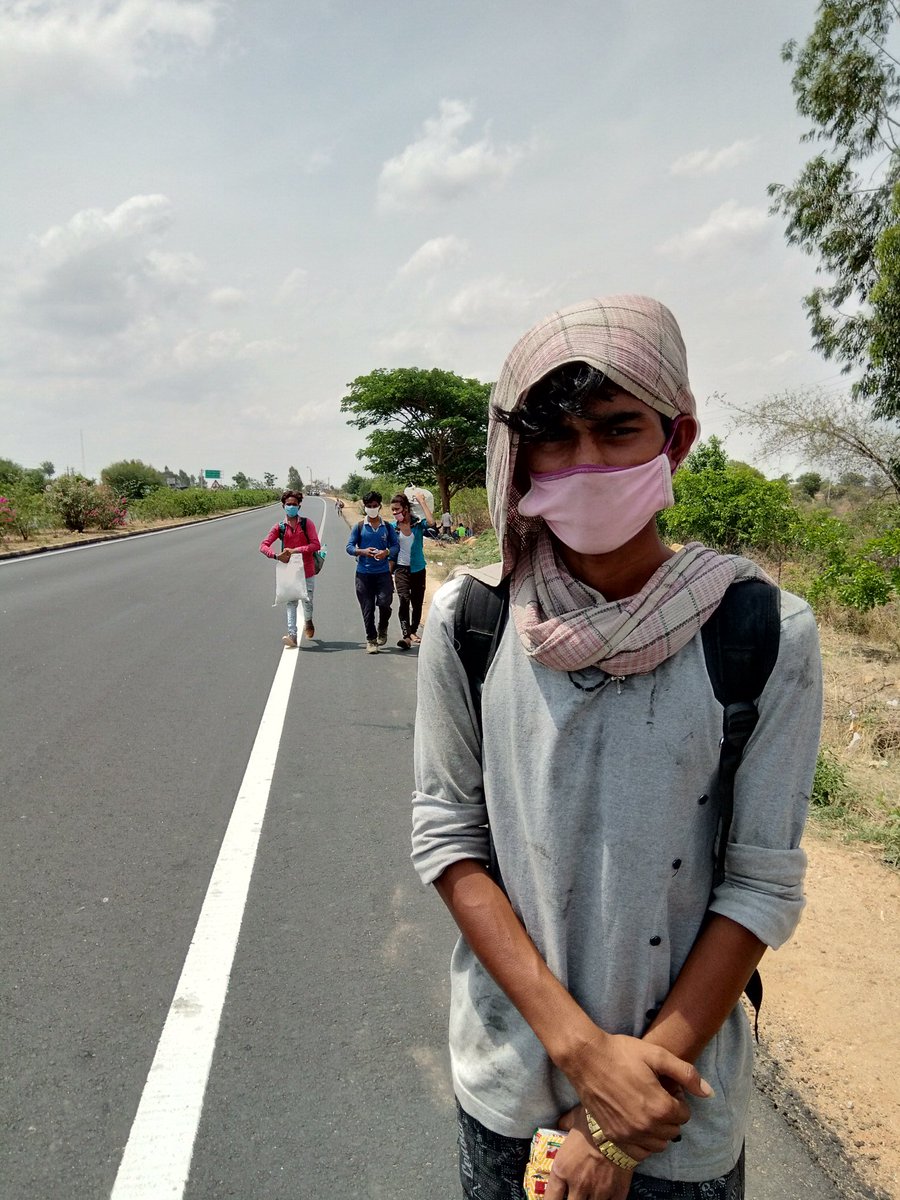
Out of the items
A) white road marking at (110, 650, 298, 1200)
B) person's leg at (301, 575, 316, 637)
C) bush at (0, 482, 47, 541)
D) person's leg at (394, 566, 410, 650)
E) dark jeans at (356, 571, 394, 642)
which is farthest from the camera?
bush at (0, 482, 47, 541)

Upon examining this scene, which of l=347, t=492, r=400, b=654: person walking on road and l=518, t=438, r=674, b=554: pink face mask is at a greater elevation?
l=518, t=438, r=674, b=554: pink face mask

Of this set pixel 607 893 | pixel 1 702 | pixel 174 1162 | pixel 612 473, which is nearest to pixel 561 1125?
pixel 607 893

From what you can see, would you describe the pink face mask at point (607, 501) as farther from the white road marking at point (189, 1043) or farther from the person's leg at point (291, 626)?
the person's leg at point (291, 626)

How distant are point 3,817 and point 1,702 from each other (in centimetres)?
243

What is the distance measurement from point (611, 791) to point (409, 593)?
8.18 meters

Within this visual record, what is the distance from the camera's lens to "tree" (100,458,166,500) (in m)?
71.0

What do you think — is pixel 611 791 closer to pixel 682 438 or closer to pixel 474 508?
pixel 682 438

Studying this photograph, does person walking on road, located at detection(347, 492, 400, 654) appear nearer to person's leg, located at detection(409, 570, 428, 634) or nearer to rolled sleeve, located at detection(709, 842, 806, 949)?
person's leg, located at detection(409, 570, 428, 634)

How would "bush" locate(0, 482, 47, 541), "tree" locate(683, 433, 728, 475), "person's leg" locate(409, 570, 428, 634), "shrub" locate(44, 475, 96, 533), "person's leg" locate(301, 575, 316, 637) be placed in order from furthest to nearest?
"shrub" locate(44, 475, 96, 533), "bush" locate(0, 482, 47, 541), "tree" locate(683, 433, 728, 475), "person's leg" locate(301, 575, 316, 637), "person's leg" locate(409, 570, 428, 634)

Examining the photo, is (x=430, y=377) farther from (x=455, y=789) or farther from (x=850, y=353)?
(x=455, y=789)

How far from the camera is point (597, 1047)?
1.10 metres

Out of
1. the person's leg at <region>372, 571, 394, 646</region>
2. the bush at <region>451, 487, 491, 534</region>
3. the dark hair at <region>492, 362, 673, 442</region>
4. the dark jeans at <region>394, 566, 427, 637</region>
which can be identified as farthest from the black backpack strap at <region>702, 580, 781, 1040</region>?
the bush at <region>451, 487, 491, 534</region>

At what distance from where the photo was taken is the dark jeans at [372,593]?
8.74m

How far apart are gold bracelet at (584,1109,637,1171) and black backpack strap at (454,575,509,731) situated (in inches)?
23.7
